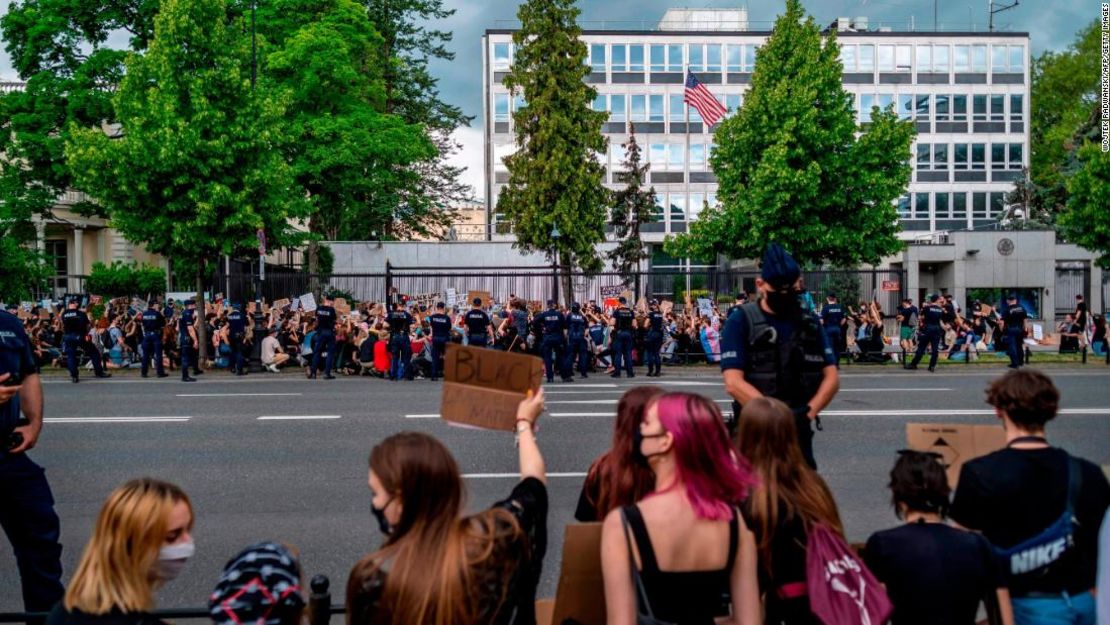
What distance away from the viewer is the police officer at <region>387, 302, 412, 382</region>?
806 inches

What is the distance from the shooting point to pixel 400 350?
20.8 meters

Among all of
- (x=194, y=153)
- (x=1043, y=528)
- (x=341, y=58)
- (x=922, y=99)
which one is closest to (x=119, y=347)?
(x=194, y=153)

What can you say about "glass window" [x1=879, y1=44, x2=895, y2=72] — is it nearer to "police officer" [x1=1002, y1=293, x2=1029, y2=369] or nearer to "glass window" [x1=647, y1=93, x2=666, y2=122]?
"glass window" [x1=647, y1=93, x2=666, y2=122]

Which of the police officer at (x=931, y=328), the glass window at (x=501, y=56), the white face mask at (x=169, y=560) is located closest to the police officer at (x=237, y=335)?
the police officer at (x=931, y=328)

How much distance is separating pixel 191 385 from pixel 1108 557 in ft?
62.3

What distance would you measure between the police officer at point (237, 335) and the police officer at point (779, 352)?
18.0 meters

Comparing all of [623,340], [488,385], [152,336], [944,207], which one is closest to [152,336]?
[152,336]

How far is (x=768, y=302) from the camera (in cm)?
555

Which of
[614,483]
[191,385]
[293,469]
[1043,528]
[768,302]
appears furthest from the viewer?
[191,385]

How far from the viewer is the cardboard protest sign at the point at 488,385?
3592mm

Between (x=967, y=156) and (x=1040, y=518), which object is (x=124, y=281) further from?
(x=967, y=156)

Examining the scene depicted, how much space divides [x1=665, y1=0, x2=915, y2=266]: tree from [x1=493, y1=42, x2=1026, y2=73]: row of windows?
25.4 metres

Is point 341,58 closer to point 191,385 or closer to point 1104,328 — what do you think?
point 191,385

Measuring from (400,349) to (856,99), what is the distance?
164 ft
